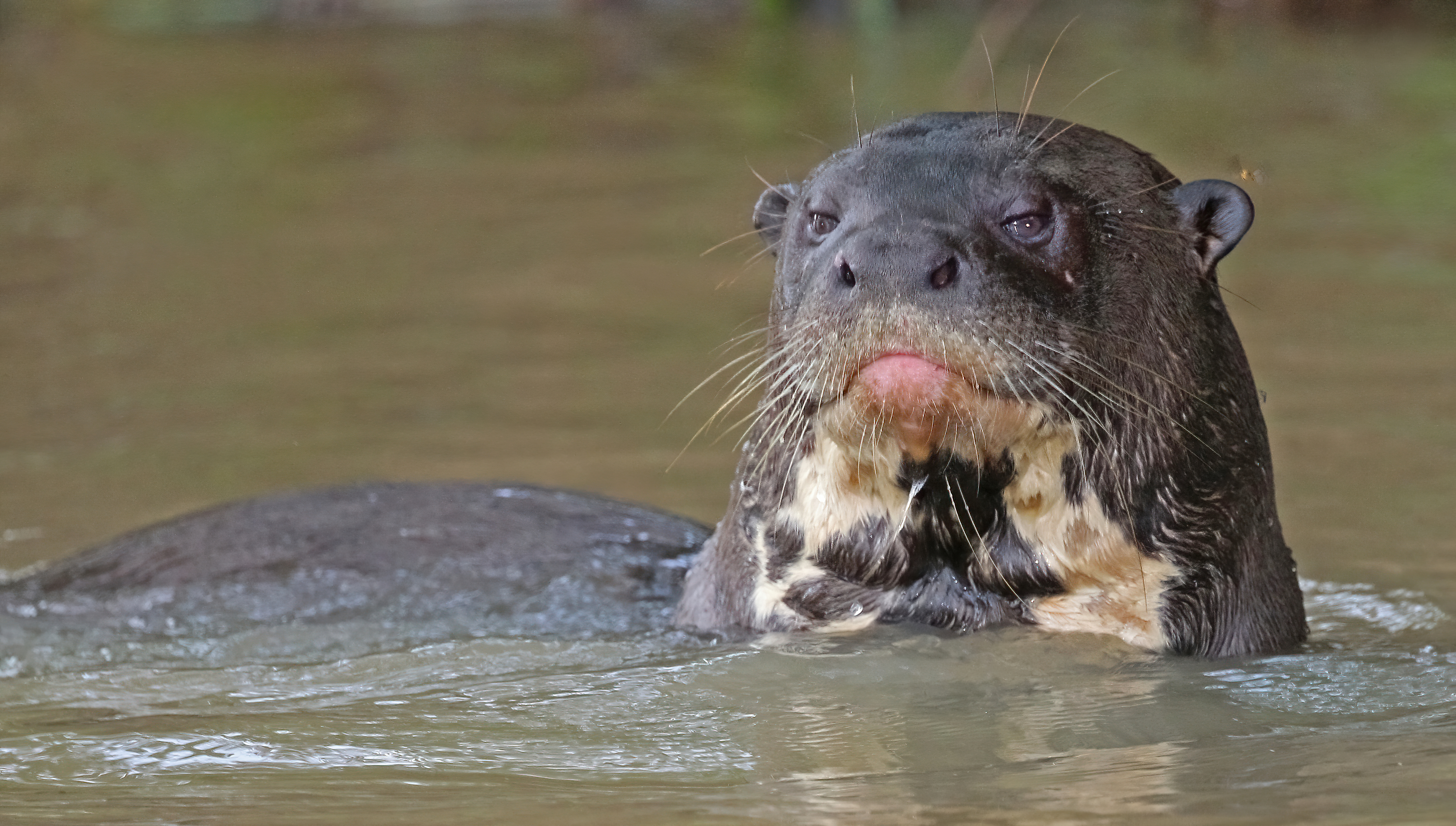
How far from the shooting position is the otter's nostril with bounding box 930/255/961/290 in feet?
10.7

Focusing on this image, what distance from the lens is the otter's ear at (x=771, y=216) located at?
13.6 ft

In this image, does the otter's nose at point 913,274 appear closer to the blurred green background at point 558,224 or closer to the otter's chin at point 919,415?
the otter's chin at point 919,415

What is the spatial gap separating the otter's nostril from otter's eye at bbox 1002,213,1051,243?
25 centimetres

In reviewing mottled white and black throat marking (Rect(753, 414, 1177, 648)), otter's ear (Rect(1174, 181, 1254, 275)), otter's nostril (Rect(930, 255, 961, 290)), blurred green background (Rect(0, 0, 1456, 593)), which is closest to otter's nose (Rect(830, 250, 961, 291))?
otter's nostril (Rect(930, 255, 961, 290))

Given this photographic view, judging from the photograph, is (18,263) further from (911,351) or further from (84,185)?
(911,351)

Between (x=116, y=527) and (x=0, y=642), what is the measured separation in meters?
1.46

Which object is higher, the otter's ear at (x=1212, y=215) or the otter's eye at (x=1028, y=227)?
the otter's ear at (x=1212, y=215)

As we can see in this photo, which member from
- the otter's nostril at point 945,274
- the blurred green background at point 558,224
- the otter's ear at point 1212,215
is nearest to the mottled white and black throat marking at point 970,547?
the otter's nostril at point 945,274

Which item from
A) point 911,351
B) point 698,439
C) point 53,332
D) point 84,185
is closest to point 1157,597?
point 911,351

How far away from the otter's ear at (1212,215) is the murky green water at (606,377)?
0.78 m

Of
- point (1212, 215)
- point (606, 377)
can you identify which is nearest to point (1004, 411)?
point (1212, 215)

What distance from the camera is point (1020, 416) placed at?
3.47 m

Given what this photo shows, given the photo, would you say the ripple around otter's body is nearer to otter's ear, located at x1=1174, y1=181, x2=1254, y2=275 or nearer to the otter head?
the otter head

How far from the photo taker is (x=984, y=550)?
12.0 feet
